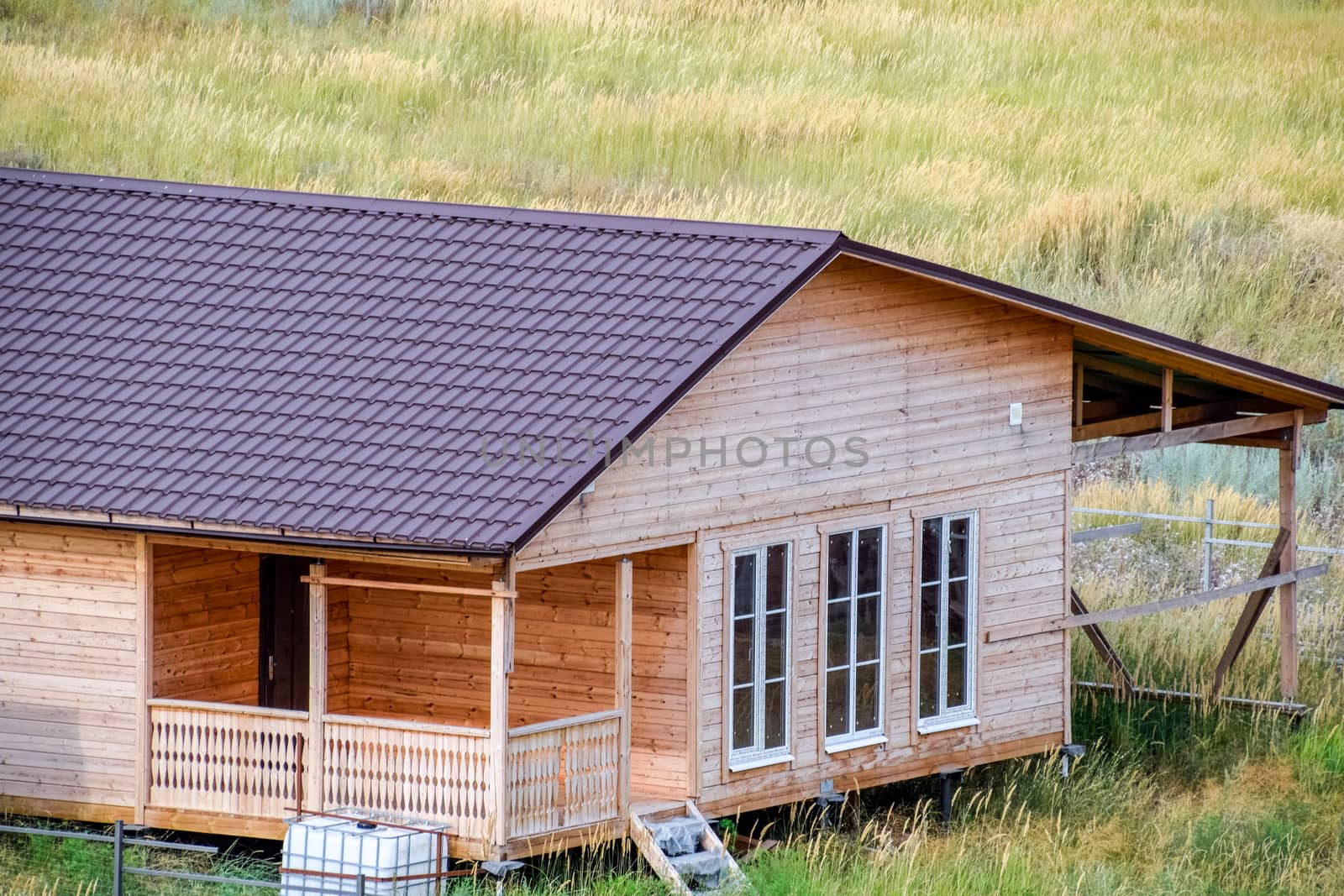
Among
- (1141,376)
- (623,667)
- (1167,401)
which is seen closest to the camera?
(623,667)

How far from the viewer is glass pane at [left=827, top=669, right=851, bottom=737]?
18344 millimetres

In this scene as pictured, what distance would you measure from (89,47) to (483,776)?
29.8 m

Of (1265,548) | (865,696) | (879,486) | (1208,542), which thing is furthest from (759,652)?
(1265,548)

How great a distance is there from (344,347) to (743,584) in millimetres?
3581

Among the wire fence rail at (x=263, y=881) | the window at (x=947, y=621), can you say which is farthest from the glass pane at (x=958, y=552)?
the wire fence rail at (x=263, y=881)

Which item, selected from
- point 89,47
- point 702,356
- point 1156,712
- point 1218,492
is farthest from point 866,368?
point 89,47

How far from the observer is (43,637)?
17.0 metres

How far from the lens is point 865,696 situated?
733 inches

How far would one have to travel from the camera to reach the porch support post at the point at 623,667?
16.6 metres

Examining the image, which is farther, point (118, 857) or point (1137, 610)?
point (1137, 610)

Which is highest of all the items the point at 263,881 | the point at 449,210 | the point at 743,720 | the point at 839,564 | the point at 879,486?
the point at 449,210

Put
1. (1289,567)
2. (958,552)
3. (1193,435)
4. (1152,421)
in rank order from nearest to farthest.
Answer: (958,552), (1193,435), (1152,421), (1289,567)

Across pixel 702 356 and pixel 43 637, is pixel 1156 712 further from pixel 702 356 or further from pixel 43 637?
pixel 43 637

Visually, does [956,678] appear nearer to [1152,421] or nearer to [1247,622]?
[1152,421]
